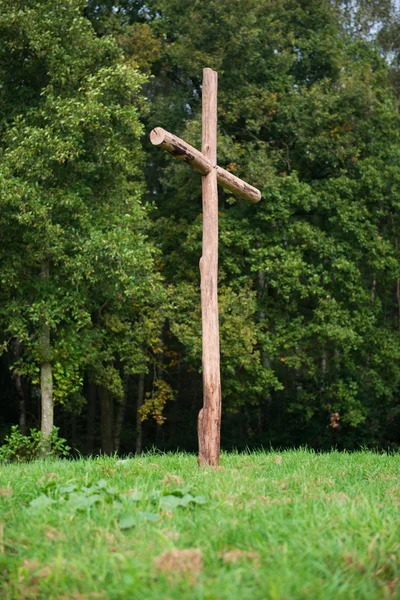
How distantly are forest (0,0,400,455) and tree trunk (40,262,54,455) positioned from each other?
0.05 meters

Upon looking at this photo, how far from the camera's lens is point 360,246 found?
64.5ft

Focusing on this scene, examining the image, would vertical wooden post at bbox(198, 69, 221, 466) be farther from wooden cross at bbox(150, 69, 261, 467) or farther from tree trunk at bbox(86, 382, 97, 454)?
tree trunk at bbox(86, 382, 97, 454)

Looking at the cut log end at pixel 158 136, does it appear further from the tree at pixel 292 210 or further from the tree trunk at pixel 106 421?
the tree trunk at pixel 106 421

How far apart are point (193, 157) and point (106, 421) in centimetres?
1374

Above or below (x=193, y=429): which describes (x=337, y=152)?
above

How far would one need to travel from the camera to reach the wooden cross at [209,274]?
7.96 m

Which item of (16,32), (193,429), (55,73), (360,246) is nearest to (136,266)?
(55,73)

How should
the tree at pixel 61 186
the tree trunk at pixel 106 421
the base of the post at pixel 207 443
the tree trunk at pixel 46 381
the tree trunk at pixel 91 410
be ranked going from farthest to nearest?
the tree trunk at pixel 91 410, the tree trunk at pixel 106 421, the tree trunk at pixel 46 381, the tree at pixel 61 186, the base of the post at pixel 207 443

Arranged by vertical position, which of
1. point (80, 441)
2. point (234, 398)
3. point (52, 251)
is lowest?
point (80, 441)

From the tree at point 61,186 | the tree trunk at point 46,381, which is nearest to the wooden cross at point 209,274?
the tree at point 61,186

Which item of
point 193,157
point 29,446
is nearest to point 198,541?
point 193,157

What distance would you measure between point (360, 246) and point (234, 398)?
18.2 feet

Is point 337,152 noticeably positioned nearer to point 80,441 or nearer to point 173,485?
point 80,441

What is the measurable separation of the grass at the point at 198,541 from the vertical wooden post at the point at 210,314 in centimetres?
205
